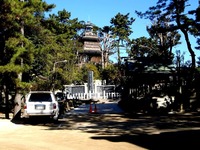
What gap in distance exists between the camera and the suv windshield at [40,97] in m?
16.5

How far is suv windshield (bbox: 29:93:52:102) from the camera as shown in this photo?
16533 millimetres

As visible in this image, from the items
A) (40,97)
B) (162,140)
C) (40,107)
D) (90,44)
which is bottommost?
(162,140)

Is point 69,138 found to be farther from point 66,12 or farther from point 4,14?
point 66,12

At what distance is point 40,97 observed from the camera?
54.9ft

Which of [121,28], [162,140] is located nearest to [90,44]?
[121,28]

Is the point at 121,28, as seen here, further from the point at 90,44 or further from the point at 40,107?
the point at 40,107

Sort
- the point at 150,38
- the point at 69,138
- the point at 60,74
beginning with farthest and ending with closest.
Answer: the point at 150,38
the point at 60,74
the point at 69,138

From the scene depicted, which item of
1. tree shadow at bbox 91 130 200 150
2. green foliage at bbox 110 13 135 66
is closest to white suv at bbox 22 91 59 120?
tree shadow at bbox 91 130 200 150

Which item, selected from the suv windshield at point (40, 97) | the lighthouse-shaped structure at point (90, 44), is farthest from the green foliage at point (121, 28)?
the suv windshield at point (40, 97)

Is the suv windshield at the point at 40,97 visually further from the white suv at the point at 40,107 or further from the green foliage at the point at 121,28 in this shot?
the green foliage at the point at 121,28

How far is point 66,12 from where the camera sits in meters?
60.7

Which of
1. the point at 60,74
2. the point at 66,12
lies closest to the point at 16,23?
the point at 60,74

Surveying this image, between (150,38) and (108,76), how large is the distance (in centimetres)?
1391

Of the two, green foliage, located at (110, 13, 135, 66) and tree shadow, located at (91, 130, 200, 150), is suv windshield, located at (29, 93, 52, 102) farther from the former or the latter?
green foliage, located at (110, 13, 135, 66)
